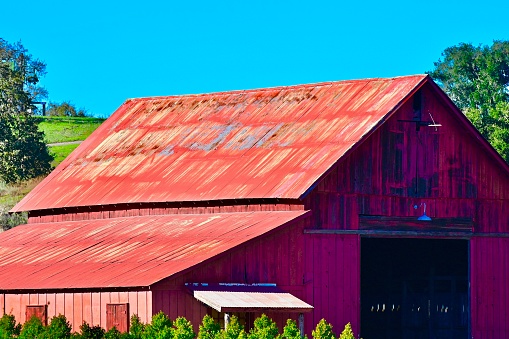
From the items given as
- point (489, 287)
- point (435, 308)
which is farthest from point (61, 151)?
point (489, 287)

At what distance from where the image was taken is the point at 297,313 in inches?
1692

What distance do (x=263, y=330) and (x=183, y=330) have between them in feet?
6.61

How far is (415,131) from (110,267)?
37.2 feet

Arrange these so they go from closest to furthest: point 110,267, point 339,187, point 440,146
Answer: point 110,267 → point 339,187 → point 440,146

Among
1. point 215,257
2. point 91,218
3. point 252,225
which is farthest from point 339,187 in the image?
point 91,218

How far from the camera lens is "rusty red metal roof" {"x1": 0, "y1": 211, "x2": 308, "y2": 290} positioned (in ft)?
137

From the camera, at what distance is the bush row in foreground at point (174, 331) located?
Result: 36500 mm

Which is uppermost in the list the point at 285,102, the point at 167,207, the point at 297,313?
the point at 285,102

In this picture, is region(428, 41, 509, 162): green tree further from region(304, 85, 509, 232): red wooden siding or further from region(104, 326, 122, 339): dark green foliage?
region(104, 326, 122, 339): dark green foliage

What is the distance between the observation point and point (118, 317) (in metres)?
40.9

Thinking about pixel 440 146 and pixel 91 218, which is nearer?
pixel 440 146

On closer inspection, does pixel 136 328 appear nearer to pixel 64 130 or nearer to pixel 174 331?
pixel 174 331

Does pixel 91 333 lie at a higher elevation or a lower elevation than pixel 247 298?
lower

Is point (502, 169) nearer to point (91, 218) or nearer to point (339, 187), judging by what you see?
point (339, 187)
